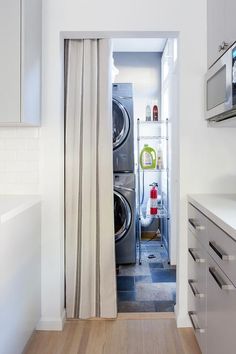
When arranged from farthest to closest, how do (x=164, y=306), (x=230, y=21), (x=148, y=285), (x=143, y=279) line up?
(x=143, y=279) < (x=148, y=285) < (x=164, y=306) < (x=230, y=21)

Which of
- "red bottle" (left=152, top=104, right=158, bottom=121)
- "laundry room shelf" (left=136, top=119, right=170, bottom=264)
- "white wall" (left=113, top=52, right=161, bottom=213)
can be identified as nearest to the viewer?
"laundry room shelf" (left=136, top=119, right=170, bottom=264)

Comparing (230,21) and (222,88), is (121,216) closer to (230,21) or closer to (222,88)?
(222,88)

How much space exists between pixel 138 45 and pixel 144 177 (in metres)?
1.74

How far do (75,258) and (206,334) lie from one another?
1.00 m

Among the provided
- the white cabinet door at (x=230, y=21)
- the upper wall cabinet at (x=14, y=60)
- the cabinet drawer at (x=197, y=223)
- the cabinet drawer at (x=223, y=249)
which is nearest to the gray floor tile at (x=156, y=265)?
the cabinet drawer at (x=197, y=223)

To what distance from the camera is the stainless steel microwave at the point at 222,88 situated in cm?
153

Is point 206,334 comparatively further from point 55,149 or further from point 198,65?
point 198,65

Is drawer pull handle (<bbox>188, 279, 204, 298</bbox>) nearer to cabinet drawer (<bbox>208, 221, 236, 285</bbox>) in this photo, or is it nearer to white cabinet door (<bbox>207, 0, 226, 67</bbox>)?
cabinet drawer (<bbox>208, 221, 236, 285</bbox>)

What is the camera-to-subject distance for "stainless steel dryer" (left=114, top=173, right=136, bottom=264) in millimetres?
3486

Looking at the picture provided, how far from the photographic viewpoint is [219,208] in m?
1.62

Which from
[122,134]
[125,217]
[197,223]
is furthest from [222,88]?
[125,217]

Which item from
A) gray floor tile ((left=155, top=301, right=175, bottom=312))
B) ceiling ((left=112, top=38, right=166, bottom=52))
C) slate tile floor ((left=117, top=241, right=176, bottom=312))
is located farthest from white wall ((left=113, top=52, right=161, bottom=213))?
gray floor tile ((left=155, top=301, right=175, bottom=312))

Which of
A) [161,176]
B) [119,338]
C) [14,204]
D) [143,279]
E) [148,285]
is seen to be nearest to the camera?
[14,204]

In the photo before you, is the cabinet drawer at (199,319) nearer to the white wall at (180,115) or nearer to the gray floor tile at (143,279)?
the white wall at (180,115)
